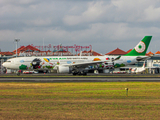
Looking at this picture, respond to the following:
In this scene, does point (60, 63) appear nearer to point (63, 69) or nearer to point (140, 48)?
point (63, 69)

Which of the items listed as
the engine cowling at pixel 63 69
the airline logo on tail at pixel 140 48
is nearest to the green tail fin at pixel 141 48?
the airline logo on tail at pixel 140 48

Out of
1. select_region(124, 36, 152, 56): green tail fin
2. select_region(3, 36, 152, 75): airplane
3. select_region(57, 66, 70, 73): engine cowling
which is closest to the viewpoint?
select_region(57, 66, 70, 73): engine cowling

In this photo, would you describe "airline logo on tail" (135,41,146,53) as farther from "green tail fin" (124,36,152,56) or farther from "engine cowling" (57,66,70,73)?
"engine cowling" (57,66,70,73)

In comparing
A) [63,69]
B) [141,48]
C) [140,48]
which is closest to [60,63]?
[63,69]

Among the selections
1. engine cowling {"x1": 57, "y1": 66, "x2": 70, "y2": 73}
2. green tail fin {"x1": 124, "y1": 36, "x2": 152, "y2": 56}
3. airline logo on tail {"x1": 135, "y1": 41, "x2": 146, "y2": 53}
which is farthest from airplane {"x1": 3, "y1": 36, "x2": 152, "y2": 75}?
airline logo on tail {"x1": 135, "y1": 41, "x2": 146, "y2": 53}

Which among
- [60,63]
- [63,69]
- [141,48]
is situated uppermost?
[141,48]

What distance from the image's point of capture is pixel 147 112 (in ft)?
37.5

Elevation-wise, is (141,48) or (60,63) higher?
(141,48)

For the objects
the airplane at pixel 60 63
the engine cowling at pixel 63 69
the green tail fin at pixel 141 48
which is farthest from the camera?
the green tail fin at pixel 141 48

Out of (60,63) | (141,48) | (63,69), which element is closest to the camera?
(63,69)

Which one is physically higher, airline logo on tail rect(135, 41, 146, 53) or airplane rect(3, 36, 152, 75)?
airline logo on tail rect(135, 41, 146, 53)

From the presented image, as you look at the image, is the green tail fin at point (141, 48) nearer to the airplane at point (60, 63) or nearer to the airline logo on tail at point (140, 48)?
the airline logo on tail at point (140, 48)

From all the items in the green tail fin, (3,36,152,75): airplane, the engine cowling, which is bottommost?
the engine cowling

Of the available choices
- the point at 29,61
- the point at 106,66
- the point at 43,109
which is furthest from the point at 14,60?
the point at 43,109
